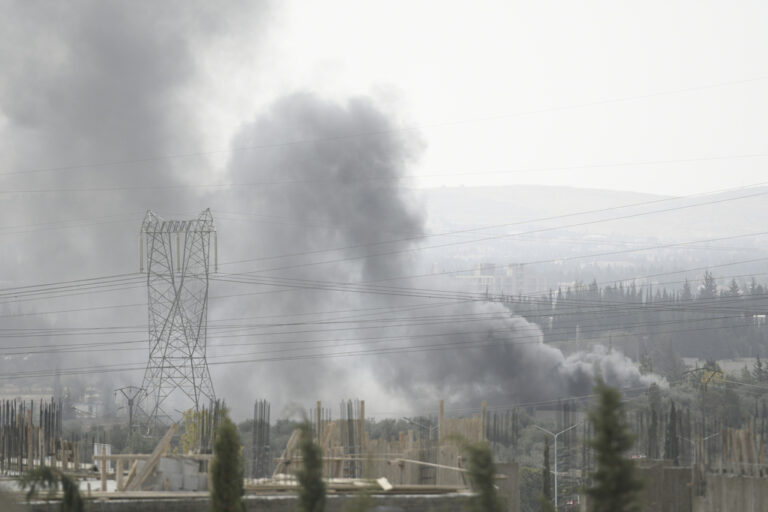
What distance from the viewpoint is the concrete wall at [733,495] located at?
1118 inches

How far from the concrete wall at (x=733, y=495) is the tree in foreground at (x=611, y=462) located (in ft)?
42.5

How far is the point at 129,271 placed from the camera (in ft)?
311

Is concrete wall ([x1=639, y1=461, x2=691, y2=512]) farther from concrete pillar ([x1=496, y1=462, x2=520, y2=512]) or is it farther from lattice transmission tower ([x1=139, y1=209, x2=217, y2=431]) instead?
lattice transmission tower ([x1=139, y1=209, x2=217, y2=431])

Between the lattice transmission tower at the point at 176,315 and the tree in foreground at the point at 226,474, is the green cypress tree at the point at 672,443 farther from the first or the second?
the tree in foreground at the point at 226,474

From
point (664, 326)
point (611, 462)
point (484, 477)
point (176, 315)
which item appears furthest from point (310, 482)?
point (664, 326)

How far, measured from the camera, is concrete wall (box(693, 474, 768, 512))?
93.1 feet

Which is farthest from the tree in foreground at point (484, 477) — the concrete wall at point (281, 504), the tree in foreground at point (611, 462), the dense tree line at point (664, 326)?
the dense tree line at point (664, 326)

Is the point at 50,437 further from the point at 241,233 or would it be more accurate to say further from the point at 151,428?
the point at 241,233

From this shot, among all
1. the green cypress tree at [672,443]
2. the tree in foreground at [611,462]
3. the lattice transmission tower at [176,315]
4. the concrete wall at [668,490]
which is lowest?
the concrete wall at [668,490]

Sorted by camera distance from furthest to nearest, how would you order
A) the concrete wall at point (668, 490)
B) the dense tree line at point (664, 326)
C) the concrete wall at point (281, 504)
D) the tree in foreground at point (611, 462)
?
the dense tree line at point (664, 326) < the concrete wall at point (668, 490) < the concrete wall at point (281, 504) < the tree in foreground at point (611, 462)

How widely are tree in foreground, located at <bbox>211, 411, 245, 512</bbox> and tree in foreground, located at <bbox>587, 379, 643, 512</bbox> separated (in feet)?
19.2

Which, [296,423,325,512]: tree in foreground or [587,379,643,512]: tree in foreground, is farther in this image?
[296,423,325,512]: tree in foreground

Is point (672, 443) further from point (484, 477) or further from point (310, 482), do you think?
point (310, 482)

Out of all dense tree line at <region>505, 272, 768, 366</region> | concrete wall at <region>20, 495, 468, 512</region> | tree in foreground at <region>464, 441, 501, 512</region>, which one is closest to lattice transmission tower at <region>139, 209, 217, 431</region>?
concrete wall at <region>20, 495, 468, 512</region>
